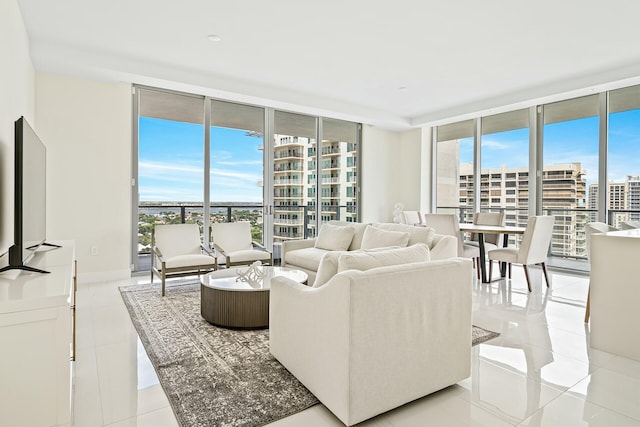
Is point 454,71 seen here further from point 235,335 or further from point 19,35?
point 19,35

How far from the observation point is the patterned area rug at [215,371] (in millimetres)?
1910

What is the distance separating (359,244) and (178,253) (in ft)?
7.71

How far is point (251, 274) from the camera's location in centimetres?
366

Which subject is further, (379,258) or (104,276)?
(104,276)

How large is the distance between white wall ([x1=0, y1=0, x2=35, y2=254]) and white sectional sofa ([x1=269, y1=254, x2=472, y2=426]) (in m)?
2.17

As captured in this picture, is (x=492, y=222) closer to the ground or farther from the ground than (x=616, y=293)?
farther from the ground

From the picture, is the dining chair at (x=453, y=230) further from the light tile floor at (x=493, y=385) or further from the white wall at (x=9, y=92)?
the white wall at (x=9, y=92)

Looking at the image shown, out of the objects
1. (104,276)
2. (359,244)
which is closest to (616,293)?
(359,244)

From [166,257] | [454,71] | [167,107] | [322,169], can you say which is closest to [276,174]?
[322,169]

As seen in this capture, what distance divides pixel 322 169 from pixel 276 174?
108cm

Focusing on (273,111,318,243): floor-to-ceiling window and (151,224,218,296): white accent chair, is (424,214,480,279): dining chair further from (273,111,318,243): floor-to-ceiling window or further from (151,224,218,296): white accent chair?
(151,224,218,296): white accent chair

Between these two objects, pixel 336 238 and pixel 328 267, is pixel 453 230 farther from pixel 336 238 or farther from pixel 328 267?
pixel 328 267

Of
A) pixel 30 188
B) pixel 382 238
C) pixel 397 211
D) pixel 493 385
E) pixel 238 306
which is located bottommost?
pixel 493 385

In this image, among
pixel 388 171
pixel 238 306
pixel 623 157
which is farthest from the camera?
pixel 388 171
